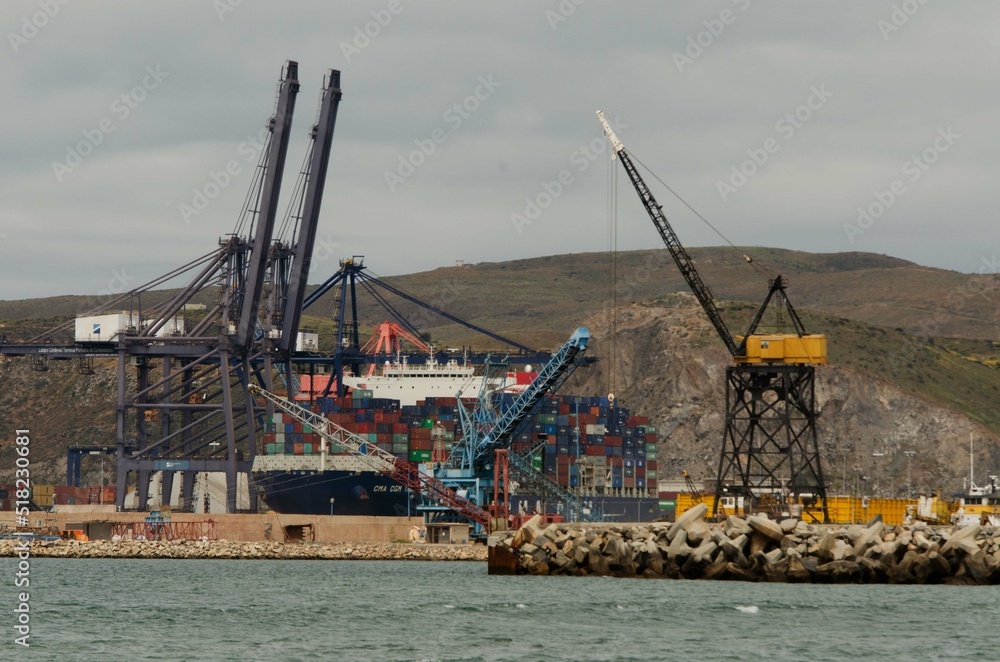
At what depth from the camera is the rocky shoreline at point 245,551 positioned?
83.6 metres

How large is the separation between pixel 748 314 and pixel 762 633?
5250 inches

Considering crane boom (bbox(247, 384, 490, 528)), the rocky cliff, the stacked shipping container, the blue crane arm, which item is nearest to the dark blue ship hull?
crane boom (bbox(247, 384, 490, 528))

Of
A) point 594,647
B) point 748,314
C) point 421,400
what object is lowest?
point 594,647

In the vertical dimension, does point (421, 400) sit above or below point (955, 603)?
above

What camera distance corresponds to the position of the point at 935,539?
2311 inches

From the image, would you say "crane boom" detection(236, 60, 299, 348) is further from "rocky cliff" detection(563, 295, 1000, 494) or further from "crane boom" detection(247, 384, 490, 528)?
"rocky cliff" detection(563, 295, 1000, 494)

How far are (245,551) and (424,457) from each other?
22.5 m

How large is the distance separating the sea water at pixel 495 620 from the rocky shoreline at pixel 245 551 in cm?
1852

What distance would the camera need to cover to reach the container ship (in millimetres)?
105875

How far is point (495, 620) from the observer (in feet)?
154

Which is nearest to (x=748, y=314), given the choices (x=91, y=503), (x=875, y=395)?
(x=875, y=395)

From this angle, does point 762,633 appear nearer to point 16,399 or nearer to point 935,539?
point 935,539

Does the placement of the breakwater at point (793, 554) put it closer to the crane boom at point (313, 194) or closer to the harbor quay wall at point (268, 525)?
the harbor quay wall at point (268, 525)

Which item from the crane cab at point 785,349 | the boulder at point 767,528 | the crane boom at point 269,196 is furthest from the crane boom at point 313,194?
the boulder at point 767,528
